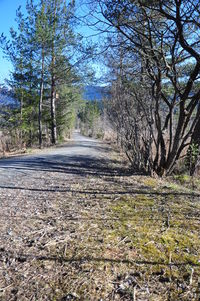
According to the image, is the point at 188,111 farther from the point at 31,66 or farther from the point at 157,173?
the point at 31,66

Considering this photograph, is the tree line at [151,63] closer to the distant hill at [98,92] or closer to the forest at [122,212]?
the forest at [122,212]

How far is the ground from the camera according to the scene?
128 cm

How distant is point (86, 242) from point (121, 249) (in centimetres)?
31

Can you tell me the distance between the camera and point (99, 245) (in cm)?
171

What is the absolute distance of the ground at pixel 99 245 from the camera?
128cm

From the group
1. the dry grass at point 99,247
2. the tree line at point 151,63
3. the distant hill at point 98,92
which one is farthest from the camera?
the distant hill at point 98,92

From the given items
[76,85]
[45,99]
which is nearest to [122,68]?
[76,85]

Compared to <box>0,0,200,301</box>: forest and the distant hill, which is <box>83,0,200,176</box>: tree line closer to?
<box>0,0,200,301</box>: forest

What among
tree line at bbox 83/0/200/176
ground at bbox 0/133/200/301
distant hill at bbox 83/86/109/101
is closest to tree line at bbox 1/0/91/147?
distant hill at bbox 83/86/109/101

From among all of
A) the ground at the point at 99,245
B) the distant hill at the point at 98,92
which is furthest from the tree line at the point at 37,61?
the ground at the point at 99,245

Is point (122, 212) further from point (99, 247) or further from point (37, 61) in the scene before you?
point (37, 61)

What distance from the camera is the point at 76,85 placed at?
13969 millimetres

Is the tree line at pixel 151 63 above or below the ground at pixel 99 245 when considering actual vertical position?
above

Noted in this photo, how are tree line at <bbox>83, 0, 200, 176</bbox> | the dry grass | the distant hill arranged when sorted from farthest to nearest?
the distant hill
tree line at <bbox>83, 0, 200, 176</bbox>
the dry grass
